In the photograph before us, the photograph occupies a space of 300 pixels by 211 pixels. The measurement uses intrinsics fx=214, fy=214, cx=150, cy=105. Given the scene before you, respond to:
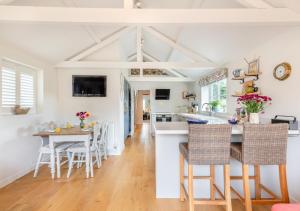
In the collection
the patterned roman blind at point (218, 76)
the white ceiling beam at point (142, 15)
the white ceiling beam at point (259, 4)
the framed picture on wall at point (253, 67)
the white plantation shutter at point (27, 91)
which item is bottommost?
the white plantation shutter at point (27, 91)

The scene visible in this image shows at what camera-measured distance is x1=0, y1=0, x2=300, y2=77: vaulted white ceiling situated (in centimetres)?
305

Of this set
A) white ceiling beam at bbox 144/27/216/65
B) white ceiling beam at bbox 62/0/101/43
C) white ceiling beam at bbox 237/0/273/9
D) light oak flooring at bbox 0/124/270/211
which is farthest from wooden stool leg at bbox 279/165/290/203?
white ceiling beam at bbox 62/0/101/43

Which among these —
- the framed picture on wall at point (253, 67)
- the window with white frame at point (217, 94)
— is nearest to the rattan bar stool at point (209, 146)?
the framed picture on wall at point (253, 67)

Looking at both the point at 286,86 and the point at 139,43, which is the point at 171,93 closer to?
the point at 139,43

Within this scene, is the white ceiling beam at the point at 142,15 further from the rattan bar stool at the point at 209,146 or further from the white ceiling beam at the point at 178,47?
the white ceiling beam at the point at 178,47

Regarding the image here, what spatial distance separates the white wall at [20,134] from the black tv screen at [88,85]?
609mm

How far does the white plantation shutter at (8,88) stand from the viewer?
334 centimetres

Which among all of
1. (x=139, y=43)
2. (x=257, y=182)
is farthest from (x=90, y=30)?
(x=257, y=182)

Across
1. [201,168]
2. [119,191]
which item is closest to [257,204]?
[201,168]

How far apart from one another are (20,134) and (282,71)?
162 inches

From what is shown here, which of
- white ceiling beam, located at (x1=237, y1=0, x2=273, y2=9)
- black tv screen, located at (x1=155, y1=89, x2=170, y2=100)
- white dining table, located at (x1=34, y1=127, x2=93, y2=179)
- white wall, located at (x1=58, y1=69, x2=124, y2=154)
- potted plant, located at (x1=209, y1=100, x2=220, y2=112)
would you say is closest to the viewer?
white ceiling beam, located at (x1=237, y1=0, x2=273, y2=9)

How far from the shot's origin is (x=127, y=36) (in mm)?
5660

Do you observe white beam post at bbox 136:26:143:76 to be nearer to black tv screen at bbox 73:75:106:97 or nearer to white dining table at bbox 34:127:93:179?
black tv screen at bbox 73:75:106:97

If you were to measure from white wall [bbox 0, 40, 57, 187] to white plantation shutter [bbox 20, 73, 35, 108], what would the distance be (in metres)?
0.23
